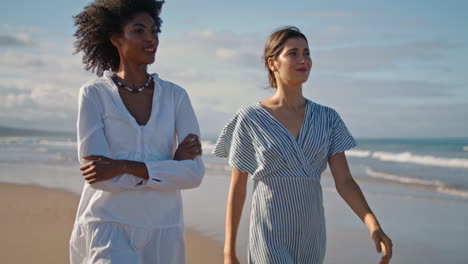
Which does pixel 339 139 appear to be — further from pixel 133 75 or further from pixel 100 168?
pixel 100 168

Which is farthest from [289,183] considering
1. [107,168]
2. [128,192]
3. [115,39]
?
[115,39]

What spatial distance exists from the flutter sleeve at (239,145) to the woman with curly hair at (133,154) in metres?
0.42

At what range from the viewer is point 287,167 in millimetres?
3281

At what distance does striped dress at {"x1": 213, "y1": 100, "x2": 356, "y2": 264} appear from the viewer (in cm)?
323

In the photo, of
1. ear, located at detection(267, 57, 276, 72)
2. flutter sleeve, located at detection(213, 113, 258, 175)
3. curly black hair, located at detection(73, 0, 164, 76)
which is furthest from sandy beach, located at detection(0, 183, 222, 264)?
curly black hair, located at detection(73, 0, 164, 76)

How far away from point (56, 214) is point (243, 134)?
21.6 ft

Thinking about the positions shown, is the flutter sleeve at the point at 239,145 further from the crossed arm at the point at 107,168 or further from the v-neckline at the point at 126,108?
the crossed arm at the point at 107,168

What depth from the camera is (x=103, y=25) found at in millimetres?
3285

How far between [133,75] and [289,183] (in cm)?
111

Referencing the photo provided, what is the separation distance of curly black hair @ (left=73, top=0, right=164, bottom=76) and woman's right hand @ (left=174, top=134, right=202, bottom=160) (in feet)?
2.46

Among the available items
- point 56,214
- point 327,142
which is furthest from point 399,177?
point 327,142

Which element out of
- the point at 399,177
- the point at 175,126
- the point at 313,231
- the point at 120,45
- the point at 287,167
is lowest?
the point at 399,177

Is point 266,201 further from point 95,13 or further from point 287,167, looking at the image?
point 95,13

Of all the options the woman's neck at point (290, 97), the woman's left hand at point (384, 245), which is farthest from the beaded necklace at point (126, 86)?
the woman's left hand at point (384, 245)
